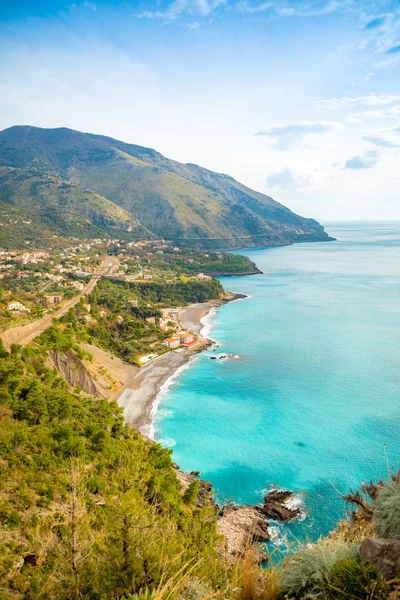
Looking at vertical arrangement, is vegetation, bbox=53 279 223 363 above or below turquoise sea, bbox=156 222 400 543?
above

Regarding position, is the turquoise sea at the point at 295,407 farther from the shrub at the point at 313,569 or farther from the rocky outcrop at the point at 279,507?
the shrub at the point at 313,569

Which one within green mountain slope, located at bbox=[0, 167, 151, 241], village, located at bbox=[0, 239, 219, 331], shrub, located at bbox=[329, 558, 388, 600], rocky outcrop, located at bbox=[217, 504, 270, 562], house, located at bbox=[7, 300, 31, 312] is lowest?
rocky outcrop, located at bbox=[217, 504, 270, 562]

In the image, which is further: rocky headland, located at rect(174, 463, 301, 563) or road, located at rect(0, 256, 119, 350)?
road, located at rect(0, 256, 119, 350)

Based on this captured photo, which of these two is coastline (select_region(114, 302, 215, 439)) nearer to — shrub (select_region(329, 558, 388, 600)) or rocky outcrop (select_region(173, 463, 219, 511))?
rocky outcrop (select_region(173, 463, 219, 511))

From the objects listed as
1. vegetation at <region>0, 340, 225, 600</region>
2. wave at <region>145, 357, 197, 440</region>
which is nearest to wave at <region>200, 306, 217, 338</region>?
wave at <region>145, 357, 197, 440</region>

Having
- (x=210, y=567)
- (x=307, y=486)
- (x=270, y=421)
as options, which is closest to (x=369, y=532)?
(x=210, y=567)

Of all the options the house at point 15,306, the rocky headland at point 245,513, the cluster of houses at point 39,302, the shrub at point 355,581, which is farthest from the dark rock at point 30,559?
the house at point 15,306

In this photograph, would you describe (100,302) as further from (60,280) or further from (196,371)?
(196,371)
